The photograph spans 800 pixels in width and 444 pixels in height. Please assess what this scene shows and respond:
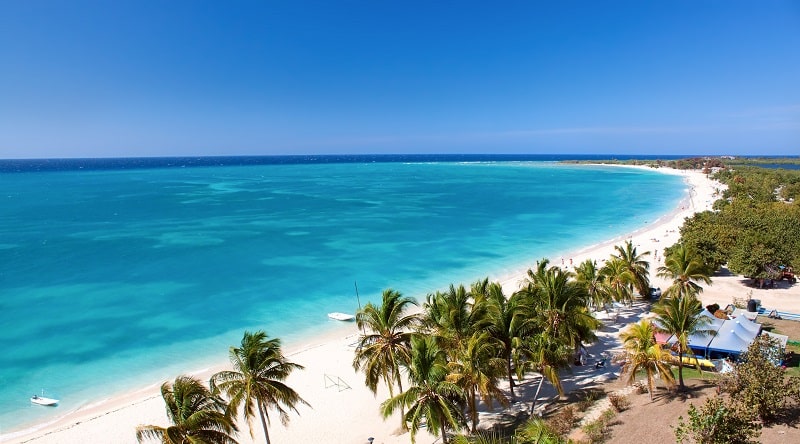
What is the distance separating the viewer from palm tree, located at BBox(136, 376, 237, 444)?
12797 millimetres

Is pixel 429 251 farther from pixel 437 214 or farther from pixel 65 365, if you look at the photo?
pixel 65 365

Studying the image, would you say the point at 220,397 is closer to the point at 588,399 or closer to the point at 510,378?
the point at 510,378

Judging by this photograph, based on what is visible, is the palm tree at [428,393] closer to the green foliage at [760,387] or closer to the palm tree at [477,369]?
the palm tree at [477,369]

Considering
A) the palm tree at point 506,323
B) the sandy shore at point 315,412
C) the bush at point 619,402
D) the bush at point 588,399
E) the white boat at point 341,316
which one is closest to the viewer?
the bush at point 619,402

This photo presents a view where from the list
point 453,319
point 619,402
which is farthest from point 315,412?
point 619,402

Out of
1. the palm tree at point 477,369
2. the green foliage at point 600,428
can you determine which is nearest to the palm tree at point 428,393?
the palm tree at point 477,369

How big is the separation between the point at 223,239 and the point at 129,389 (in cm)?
4091

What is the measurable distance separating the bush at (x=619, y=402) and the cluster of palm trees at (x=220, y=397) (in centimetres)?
1374

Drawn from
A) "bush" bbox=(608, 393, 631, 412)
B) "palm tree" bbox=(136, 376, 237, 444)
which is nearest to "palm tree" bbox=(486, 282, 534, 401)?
"bush" bbox=(608, 393, 631, 412)

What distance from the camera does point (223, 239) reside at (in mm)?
64562

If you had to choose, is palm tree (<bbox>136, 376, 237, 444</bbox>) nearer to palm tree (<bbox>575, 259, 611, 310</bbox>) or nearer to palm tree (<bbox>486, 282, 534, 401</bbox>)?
palm tree (<bbox>486, 282, 534, 401</bbox>)

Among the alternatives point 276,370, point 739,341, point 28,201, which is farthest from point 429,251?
point 28,201

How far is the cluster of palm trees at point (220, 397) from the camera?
12922mm

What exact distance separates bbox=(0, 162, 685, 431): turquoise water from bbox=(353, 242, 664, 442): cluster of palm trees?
15.6 meters
